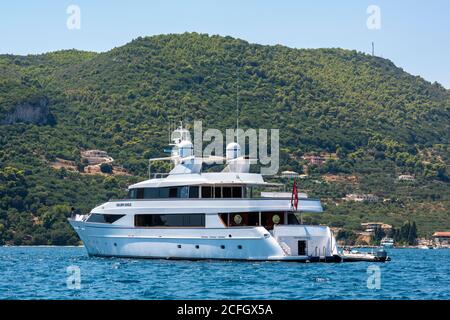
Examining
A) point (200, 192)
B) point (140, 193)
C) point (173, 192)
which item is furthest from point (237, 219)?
point (140, 193)

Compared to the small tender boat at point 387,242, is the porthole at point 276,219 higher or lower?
higher

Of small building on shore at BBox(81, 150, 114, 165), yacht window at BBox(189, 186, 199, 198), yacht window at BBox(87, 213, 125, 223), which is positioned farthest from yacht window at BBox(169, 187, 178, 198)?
small building on shore at BBox(81, 150, 114, 165)

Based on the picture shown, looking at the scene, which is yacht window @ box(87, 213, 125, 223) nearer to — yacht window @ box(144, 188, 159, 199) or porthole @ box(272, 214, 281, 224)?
yacht window @ box(144, 188, 159, 199)

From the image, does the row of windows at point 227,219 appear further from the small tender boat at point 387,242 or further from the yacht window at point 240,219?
the small tender boat at point 387,242

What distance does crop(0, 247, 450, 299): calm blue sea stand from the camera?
39625mm

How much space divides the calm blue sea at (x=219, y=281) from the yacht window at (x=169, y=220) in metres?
2.31

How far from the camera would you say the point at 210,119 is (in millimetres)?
188375

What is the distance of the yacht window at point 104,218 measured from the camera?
6166 centimetres

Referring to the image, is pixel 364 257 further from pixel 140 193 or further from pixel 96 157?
pixel 96 157

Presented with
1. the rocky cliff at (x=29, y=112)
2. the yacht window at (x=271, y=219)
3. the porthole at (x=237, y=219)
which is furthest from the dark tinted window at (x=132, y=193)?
the rocky cliff at (x=29, y=112)

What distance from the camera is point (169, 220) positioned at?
2295 inches

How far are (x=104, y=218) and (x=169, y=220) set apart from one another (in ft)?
21.4

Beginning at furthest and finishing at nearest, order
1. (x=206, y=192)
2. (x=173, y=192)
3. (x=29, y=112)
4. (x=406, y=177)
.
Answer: (x=406, y=177), (x=29, y=112), (x=173, y=192), (x=206, y=192)

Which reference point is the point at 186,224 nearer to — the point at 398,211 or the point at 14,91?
the point at 398,211
